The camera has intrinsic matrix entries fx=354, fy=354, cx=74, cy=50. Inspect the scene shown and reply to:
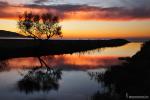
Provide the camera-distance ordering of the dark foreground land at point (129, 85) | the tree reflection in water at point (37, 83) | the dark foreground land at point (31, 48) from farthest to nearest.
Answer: the dark foreground land at point (31, 48) → the tree reflection in water at point (37, 83) → the dark foreground land at point (129, 85)

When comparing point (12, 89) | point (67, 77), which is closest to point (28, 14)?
point (67, 77)

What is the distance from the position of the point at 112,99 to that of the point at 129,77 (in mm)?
5727

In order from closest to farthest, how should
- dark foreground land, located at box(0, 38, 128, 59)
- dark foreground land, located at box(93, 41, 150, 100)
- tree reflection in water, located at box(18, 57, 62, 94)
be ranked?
dark foreground land, located at box(93, 41, 150, 100)
tree reflection in water, located at box(18, 57, 62, 94)
dark foreground land, located at box(0, 38, 128, 59)

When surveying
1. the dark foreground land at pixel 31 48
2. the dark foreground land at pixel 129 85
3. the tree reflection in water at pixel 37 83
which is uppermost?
the dark foreground land at pixel 129 85

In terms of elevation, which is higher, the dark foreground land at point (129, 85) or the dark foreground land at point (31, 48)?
the dark foreground land at point (129, 85)

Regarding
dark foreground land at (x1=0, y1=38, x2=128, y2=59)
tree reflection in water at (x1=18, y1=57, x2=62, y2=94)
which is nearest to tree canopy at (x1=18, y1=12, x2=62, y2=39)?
dark foreground land at (x1=0, y1=38, x2=128, y2=59)

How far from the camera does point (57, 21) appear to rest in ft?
346

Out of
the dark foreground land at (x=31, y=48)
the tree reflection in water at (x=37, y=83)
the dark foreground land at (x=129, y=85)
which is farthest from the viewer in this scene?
the dark foreground land at (x=31, y=48)

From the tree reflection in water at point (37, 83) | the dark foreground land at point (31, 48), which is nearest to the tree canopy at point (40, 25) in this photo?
the dark foreground land at point (31, 48)

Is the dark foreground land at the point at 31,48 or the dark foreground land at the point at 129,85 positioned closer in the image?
the dark foreground land at the point at 129,85

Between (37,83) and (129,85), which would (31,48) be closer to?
(37,83)

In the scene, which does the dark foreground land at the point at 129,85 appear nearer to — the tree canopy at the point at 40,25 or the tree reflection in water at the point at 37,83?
the tree reflection in water at the point at 37,83

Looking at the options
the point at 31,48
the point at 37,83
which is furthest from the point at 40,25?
the point at 37,83

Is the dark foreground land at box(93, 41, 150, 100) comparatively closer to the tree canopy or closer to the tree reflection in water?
the tree reflection in water
